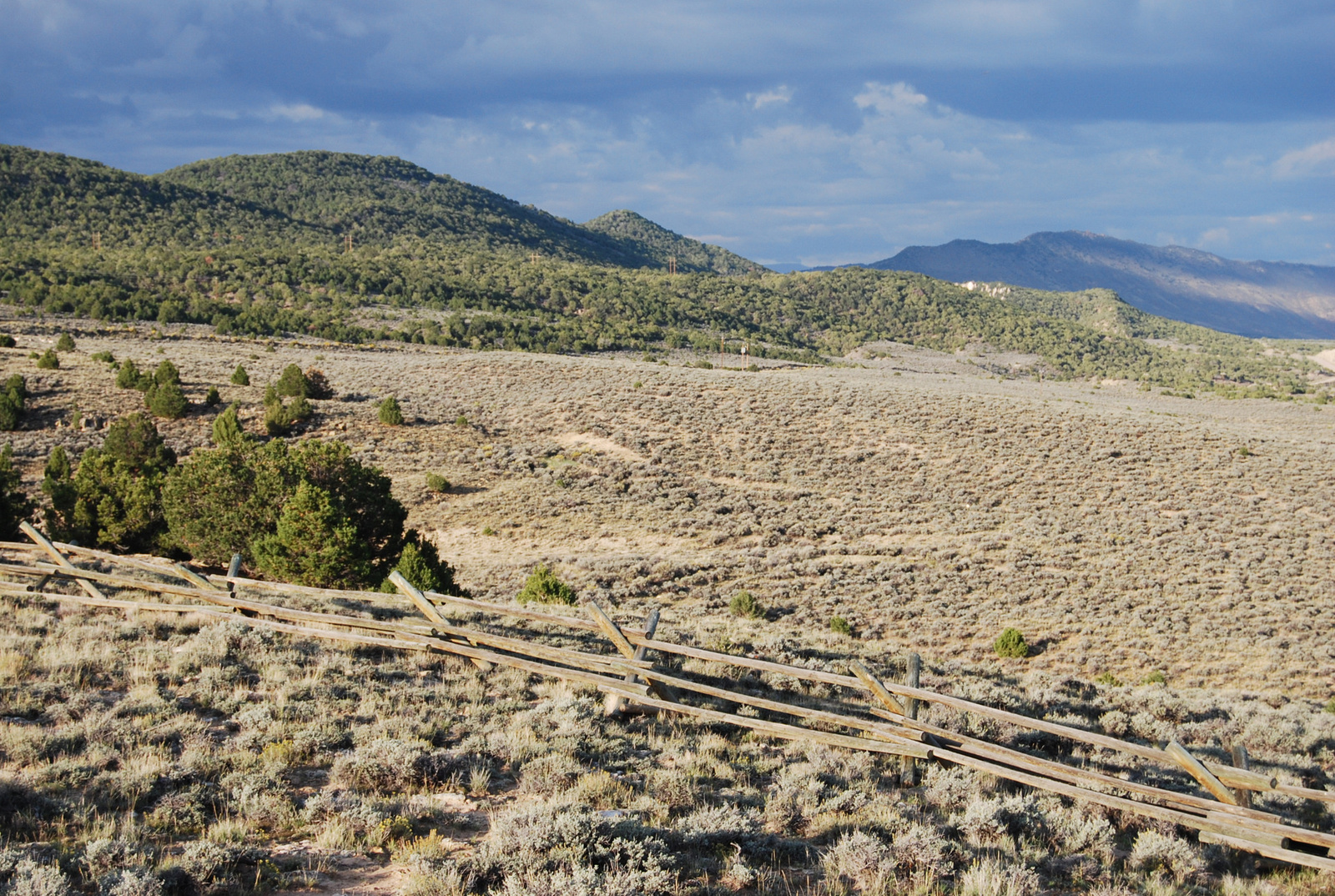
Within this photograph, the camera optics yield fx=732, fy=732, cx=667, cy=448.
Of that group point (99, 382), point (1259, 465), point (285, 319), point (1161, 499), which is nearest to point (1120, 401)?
point (1259, 465)

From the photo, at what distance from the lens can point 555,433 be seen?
3547 centimetres

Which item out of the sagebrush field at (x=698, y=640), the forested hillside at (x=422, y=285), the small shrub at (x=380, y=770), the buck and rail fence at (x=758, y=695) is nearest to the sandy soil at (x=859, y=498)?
the sagebrush field at (x=698, y=640)

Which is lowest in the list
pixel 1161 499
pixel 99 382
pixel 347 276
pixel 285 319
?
pixel 1161 499

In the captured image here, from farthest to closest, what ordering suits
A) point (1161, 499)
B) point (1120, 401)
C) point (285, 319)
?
point (285, 319) < point (1120, 401) < point (1161, 499)

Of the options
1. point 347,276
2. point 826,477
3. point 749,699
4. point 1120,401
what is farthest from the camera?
point 347,276

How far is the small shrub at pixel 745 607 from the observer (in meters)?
18.5

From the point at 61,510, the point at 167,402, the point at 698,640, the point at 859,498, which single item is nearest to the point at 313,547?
the point at 698,640

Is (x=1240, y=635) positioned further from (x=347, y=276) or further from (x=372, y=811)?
(x=347, y=276)

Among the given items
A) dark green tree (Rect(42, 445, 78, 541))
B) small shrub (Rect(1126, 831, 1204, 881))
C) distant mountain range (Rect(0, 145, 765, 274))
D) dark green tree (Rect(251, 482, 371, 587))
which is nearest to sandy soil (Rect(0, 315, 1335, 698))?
dark green tree (Rect(251, 482, 371, 587))

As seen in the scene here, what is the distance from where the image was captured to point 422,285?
91.1 meters

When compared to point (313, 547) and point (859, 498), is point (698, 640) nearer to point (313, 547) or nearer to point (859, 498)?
point (313, 547)

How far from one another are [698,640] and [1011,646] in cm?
895

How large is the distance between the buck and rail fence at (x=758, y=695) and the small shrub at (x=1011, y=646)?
28.6 feet

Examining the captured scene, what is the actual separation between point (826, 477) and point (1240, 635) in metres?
15.5
